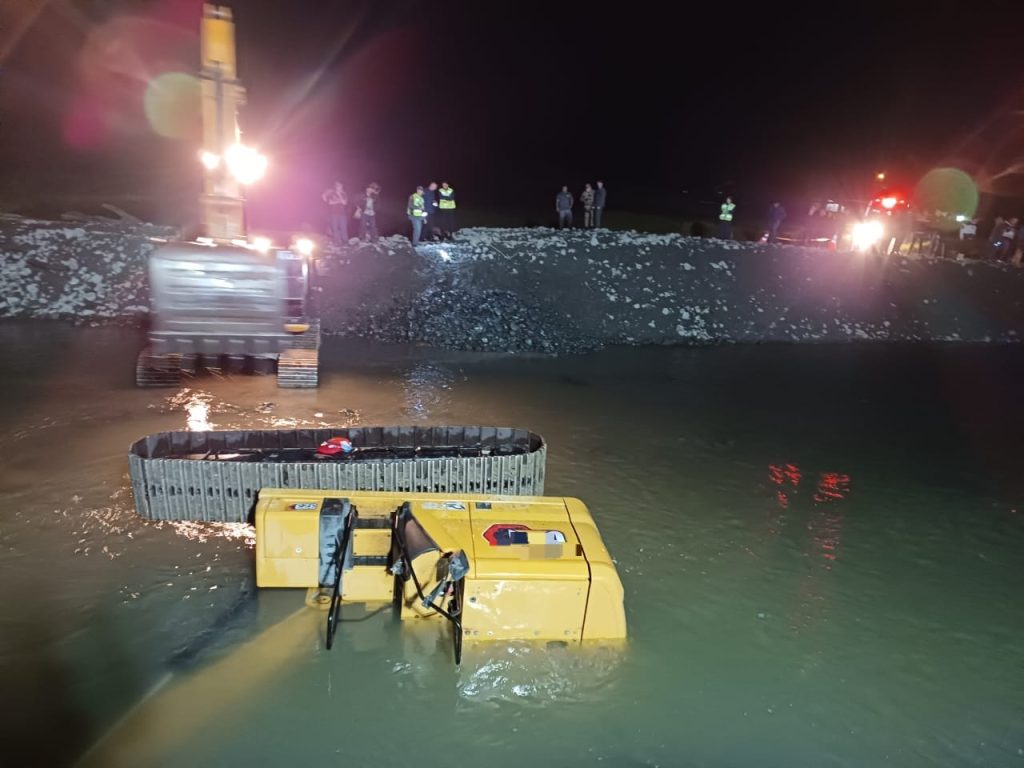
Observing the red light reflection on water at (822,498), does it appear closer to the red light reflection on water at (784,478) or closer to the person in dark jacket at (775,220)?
the red light reflection on water at (784,478)

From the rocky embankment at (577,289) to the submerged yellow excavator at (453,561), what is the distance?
33.2 ft

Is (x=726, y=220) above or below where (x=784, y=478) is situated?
above

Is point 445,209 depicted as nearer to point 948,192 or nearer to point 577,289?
point 577,289

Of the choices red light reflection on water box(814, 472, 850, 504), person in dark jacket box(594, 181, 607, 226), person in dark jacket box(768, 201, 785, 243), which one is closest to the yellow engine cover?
red light reflection on water box(814, 472, 850, 504)

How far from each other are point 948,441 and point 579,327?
883 cm

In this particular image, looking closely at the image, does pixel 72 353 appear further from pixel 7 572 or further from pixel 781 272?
pixel 781 272

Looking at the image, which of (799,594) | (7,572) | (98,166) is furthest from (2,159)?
(799,594)

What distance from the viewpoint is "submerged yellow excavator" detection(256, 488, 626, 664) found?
5.46 metres

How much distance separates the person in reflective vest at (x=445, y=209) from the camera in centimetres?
1928

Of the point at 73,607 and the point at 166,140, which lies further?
the point at 166,140

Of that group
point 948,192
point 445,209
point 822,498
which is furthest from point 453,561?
point 948,192

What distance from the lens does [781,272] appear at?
2102 centimetres

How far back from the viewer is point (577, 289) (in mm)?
18812

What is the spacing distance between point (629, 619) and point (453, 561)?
2192mm
